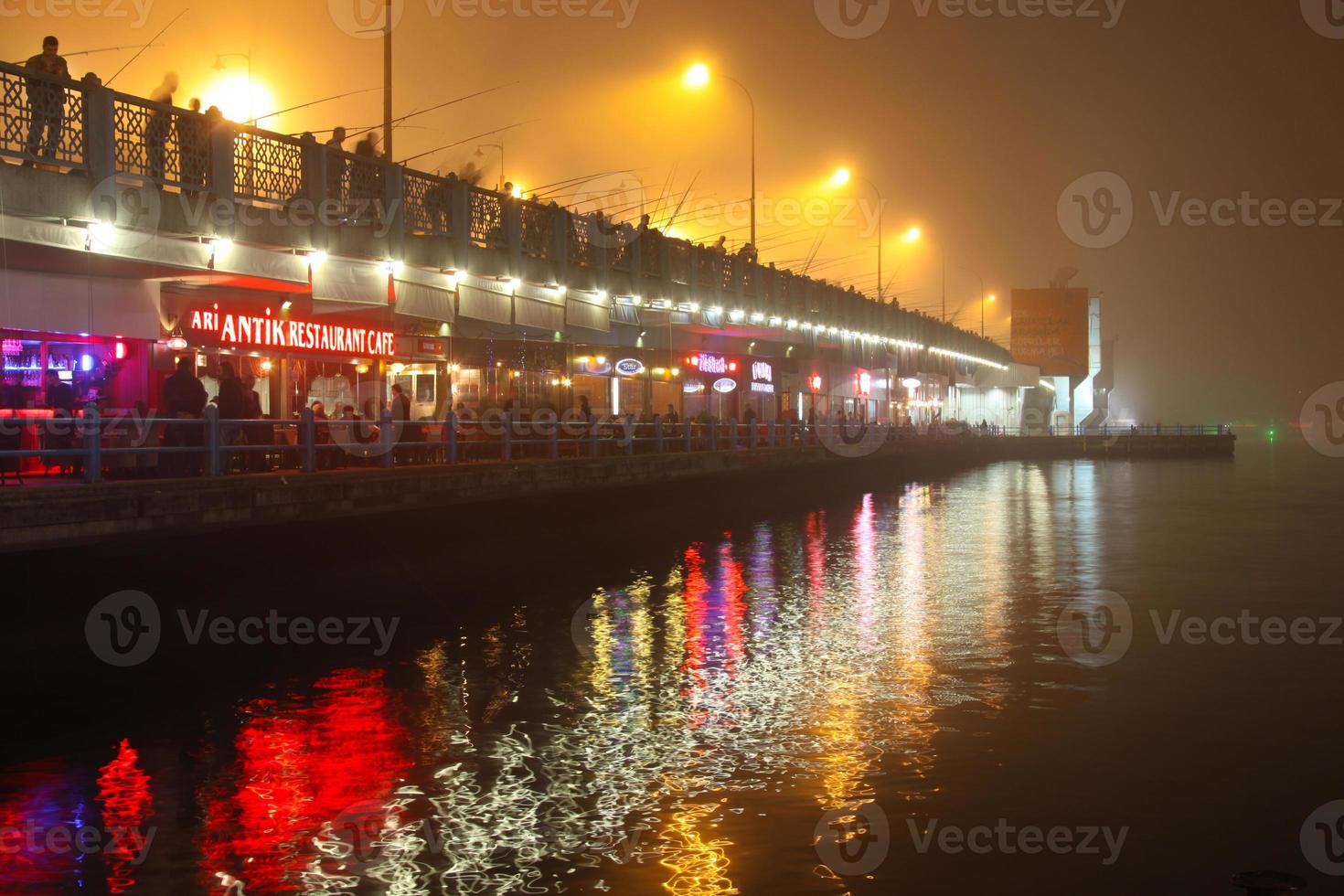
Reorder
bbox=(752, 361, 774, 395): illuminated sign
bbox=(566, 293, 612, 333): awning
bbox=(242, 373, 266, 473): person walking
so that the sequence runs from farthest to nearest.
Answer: bbox=(752, 361, 774, 395): illuminated sign
bbox=(566, 293, 612, 333): awning
bbox=(242, 373, 266, 473): person walking

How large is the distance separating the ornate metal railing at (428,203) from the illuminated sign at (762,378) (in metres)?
24.9

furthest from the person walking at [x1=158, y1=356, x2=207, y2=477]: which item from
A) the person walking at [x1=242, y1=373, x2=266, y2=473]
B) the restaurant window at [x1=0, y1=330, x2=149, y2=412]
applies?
the restaurant window at [x1=0, y1=330, x2=149, y2=412]

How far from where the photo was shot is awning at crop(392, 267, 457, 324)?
79.8 feet

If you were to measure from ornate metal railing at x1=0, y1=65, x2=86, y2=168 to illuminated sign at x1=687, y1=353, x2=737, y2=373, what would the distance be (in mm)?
27556

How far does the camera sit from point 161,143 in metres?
17.8

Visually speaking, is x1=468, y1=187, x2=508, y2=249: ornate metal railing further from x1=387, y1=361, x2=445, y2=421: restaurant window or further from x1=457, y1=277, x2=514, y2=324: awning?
x1=387, y1=361, x2=445, y2=421: restaurant window

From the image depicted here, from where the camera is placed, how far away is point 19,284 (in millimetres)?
17516

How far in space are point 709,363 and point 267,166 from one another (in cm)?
2554

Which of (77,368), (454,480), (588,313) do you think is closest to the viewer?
(77,368)

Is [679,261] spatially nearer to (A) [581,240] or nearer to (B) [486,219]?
(A) [581,240]

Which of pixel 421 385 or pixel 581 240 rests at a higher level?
pixel 581 240

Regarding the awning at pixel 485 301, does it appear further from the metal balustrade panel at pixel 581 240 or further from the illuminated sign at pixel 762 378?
the illuminated sign at pixel 762 378

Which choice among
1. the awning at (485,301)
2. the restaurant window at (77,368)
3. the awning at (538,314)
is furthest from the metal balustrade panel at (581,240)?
the restaurant window at (77,368)

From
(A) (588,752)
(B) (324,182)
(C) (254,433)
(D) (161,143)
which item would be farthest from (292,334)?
(A) (588,752)
